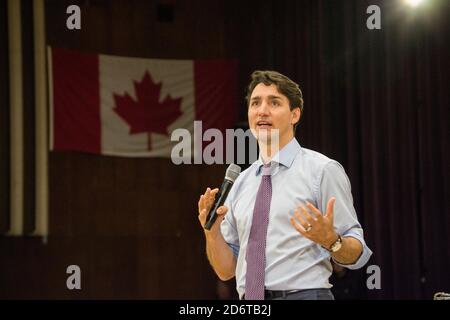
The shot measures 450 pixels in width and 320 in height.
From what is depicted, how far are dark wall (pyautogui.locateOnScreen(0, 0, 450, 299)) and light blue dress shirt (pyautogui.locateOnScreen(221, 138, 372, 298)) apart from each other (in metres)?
4.12

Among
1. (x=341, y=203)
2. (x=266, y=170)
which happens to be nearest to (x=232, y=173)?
(x=266, y=170)

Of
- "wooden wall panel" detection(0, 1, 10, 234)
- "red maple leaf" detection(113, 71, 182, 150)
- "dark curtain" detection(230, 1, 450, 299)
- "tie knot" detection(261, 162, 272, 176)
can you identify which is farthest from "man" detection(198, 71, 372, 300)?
"red maple leaf" detection(113, 71, 182, 150)

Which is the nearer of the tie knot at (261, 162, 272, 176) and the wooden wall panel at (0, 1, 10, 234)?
the tie knot at (261, 162, 272, 176)

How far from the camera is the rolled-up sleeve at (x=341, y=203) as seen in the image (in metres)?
2.77

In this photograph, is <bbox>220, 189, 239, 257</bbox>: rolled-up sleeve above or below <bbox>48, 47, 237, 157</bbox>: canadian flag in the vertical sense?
below

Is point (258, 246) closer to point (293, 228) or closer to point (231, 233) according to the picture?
point (293, 228)

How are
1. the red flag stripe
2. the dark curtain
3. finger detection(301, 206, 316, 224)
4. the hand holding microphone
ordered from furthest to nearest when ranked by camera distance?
the red flag stripe < the dark curtain < the hand holding microphone < finger detection(301, 206, 316, 224)

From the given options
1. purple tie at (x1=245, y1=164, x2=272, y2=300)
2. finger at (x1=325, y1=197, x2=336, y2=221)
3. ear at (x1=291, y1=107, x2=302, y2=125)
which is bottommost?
purple tie at (x1=245, y1=164, x2=272, y2=300)

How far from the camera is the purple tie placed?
2.80 metres

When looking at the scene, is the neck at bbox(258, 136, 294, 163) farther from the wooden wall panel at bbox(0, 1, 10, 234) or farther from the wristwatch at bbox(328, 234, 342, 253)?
the wooden wall panel at bbox(0, 1, 10, 234)

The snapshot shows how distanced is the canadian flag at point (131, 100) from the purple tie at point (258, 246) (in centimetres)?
637

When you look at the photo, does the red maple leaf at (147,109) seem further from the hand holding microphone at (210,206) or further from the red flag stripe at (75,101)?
the hand holding microphone at (210,206)

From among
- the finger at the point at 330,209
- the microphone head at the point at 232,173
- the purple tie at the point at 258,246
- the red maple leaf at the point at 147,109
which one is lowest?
the purple tie at the point at 258,246

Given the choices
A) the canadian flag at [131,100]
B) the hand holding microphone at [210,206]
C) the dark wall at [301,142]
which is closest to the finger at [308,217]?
the hand holding microphone at [210,206]
